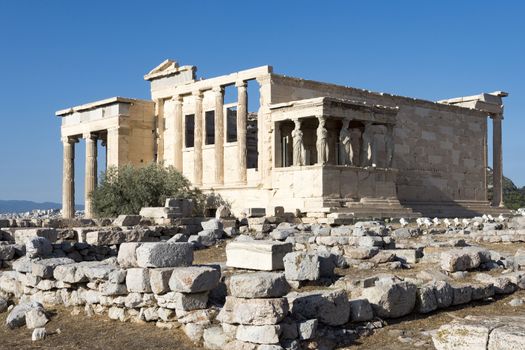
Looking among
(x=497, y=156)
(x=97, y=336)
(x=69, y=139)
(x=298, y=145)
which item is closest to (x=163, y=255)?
(x=97, y=336)

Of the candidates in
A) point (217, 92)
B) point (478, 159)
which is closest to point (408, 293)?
point (217, 92)

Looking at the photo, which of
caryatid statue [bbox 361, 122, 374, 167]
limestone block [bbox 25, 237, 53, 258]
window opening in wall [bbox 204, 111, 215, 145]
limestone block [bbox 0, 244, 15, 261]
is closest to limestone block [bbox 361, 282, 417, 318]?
limestone block [bbox 25, 237, 53, 258]

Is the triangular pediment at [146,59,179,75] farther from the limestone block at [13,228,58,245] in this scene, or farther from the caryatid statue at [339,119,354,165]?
the limestone block at [13,228,58,245]

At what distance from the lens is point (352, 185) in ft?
80.9

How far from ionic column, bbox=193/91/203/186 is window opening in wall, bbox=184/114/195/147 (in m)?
2.17

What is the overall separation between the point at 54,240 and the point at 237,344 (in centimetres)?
859

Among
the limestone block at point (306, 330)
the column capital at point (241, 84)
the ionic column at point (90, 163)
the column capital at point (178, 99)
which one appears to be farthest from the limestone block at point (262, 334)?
the ionic column at point (90, 163)

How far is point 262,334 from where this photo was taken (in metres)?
6.86

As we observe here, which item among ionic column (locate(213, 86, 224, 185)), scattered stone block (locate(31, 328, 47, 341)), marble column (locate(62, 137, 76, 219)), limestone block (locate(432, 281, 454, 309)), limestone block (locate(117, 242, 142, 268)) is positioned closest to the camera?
scattered stone block (locate(31, 328, 47, 341))

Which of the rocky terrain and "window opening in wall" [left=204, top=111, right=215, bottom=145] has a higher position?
"window opening in wall" [left=204, top=111, right=215, bottom=145]

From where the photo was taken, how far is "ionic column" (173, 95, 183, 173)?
2956 centimetres

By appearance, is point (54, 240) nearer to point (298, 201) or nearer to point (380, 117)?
point (298, 201)

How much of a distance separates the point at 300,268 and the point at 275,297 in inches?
102

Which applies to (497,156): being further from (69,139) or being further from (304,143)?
(69,139)
